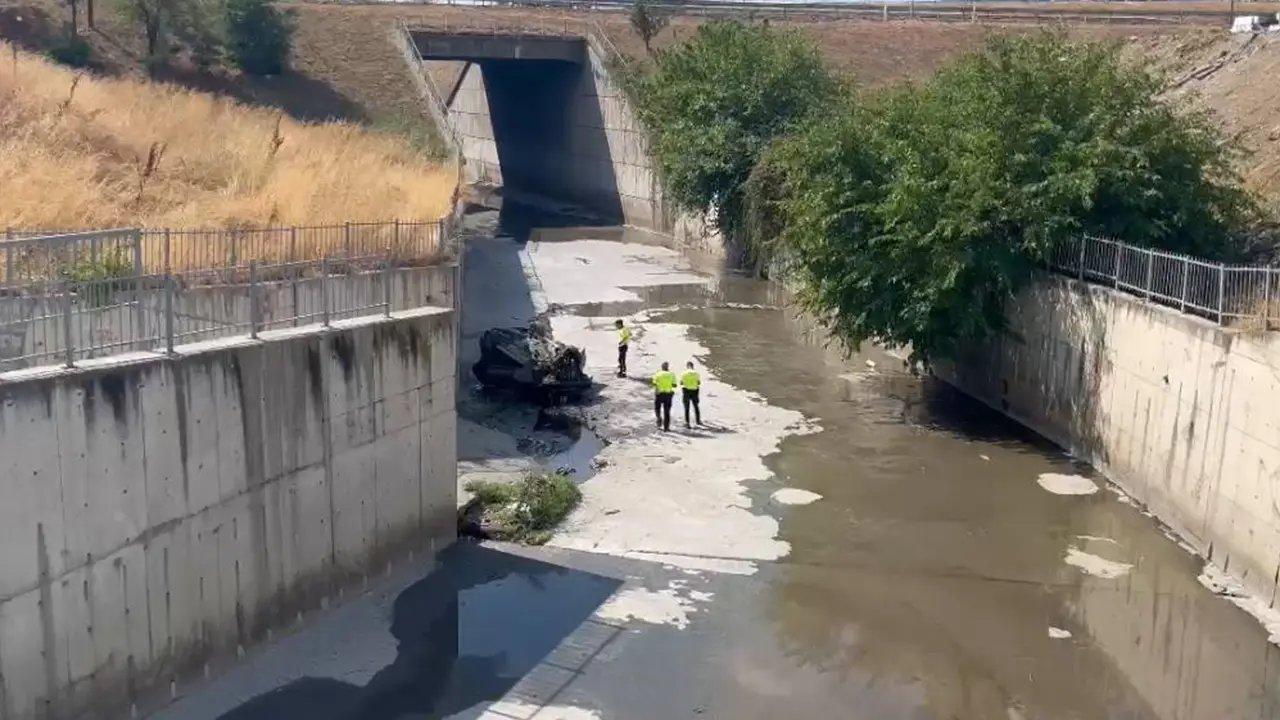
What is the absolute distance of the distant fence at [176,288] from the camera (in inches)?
467

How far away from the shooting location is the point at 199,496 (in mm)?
12617

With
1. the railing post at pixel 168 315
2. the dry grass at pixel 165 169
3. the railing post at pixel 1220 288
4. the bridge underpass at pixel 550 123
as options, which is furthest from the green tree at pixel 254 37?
the railing post at pixel 1220 288

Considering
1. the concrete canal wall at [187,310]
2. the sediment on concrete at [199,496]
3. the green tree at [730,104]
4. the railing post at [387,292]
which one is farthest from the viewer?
the green tree at [730,104]

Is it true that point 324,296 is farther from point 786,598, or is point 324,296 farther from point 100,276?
point 786,598

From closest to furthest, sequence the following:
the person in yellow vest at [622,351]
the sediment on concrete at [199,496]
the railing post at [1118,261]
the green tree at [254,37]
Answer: the sediment on concrete at [199,496]
the railing post at [1118,261]
the person in yellow vest at [622,351]
the green tree at [254,37]

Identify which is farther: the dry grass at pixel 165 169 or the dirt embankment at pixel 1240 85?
the dirt embankment at pixel 1240 85

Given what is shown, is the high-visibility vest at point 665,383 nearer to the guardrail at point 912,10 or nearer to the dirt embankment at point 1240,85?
the dirt embankment at point 1240,85

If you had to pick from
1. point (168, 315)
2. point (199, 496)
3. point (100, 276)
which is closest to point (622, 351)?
point (100, 276)

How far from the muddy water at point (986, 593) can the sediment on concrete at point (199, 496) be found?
493cm

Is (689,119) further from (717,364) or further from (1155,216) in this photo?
(1155,216)

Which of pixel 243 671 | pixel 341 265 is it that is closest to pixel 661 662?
pixel 243 671

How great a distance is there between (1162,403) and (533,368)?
11206mm

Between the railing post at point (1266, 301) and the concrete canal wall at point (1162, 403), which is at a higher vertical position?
the railing post at point (1266, 301)

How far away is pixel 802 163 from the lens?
2820 centimetres
